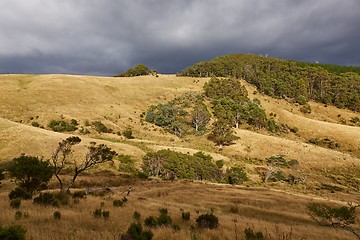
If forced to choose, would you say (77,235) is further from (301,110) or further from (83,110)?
(301,110)

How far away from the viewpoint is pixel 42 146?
46688mm

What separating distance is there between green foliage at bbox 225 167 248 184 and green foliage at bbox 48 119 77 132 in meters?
39.5

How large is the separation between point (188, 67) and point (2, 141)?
487ft

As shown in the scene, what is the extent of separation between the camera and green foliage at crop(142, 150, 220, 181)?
50031 mm

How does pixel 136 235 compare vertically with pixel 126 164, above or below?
above

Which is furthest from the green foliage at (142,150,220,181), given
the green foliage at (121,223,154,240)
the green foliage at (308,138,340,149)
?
the green foliage at (308,138,340,149)

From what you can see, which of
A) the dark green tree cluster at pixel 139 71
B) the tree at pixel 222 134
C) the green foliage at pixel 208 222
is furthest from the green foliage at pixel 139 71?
the green foliage at pixel 208 222

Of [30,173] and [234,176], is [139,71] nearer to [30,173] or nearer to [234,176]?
[234,176]

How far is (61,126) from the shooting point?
68562 mm

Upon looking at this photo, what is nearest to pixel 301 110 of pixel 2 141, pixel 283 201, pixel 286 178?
pixel 286 178

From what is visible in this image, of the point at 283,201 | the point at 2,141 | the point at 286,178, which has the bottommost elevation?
the point at 286,178

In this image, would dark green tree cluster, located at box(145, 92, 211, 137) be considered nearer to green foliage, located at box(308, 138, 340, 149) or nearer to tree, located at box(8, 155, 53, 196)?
green foliage, located at box(308, 138, 340, 149)

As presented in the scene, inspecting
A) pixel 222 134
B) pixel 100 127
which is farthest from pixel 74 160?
pixel 222 134

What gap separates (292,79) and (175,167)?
12572 centimetres
